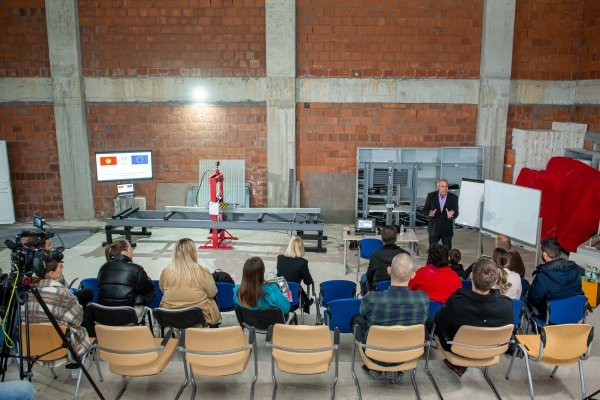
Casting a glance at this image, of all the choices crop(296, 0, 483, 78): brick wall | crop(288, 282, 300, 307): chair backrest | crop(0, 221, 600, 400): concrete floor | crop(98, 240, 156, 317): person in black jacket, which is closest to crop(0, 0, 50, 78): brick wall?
crop(296, 0, 483, 78): brick wall

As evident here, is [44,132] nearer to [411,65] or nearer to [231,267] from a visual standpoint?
[231,267]

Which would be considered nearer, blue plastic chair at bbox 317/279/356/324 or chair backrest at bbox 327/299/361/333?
chair backrest at bbox 327/299/361/333

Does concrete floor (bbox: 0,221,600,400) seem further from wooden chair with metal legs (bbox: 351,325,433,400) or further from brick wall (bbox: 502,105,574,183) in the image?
brick wall (bbox: 502,105,574,183)

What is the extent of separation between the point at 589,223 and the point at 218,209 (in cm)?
546

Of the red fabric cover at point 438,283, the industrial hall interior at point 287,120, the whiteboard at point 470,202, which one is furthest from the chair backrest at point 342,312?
the whiteboard at point 470,202

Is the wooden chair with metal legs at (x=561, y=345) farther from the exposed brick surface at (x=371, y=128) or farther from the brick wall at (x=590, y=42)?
the brick wall at (x=590, y=42)

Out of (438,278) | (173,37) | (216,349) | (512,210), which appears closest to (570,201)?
(512,210)

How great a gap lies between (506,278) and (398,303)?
1.22 meters

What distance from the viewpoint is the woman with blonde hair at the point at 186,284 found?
13.0 feet

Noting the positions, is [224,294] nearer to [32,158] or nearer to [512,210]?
[512,210]

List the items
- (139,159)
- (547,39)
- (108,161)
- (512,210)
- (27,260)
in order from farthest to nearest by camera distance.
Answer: (547,39) < (139,159) < (108,161) < (512,210) < (27,260)

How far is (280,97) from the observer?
896 centimetres

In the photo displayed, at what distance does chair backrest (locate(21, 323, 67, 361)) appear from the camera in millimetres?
3408

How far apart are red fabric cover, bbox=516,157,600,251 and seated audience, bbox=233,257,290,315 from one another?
5344mm
